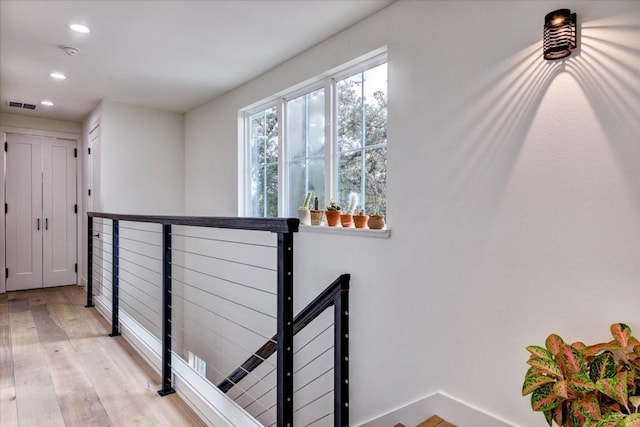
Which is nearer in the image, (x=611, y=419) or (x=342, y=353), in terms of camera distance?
(x=611, y=419)

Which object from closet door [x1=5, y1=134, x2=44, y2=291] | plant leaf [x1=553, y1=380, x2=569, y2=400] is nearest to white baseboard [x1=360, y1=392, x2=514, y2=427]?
plant leaf [x1=553, y1=380, x2=569, y2=400]

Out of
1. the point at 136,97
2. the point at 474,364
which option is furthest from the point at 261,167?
the point at 474,364

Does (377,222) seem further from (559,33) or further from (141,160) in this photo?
(141,160)

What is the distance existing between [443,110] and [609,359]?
1.37 meters

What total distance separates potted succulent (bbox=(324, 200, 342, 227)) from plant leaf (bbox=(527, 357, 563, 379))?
167 centimetres

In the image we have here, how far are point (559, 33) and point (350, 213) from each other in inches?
62.3

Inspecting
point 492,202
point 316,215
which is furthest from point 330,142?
point 492,202

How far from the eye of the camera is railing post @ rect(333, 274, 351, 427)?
1975 millimetres

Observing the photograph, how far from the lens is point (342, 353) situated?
2.00 m

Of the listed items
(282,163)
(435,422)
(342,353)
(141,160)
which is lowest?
(435,422)

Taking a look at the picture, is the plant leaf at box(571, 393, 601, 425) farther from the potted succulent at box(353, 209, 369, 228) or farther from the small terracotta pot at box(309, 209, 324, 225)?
the small terracotta pot at box(309, 209, 324, 225)

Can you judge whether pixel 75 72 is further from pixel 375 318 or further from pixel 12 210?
pixel 375 318

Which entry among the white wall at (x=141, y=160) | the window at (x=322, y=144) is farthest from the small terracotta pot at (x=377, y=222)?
the white wall at (x=141, y=160)

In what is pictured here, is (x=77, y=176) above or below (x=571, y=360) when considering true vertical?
above
